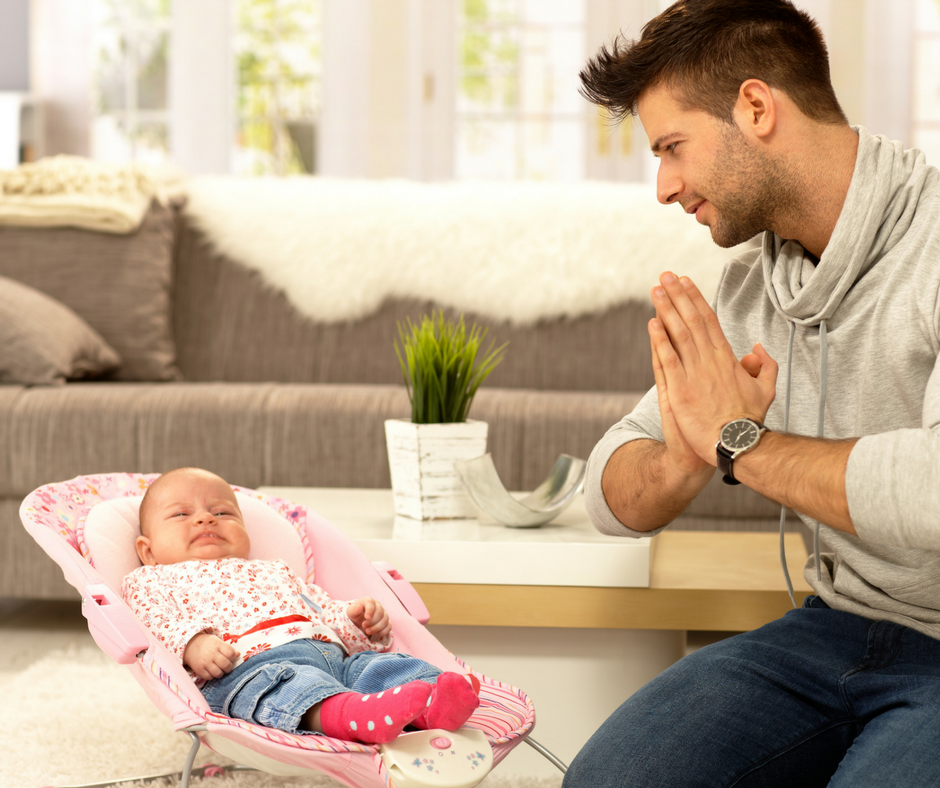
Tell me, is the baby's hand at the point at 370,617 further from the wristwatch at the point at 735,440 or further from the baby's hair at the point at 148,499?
the wristwatch at the point at 735,440

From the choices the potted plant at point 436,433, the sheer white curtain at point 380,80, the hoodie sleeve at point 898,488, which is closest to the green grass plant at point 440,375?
the potted plant at point 436,433

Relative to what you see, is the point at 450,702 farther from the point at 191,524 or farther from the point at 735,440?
the point at 191,524

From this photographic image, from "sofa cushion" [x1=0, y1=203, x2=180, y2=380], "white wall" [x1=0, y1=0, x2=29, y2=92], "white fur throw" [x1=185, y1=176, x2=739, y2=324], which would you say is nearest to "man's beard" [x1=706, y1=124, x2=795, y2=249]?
"white fur throw" [x1=185, y1=176, x2=739, y2=324]

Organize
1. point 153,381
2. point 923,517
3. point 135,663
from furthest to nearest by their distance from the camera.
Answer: point 153,381, point 135,663, point 923,517

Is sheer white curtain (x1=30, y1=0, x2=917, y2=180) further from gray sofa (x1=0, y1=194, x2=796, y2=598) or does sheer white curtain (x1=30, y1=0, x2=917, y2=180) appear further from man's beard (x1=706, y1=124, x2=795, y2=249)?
man's beard (x1=706, y1=124, x2=795, y2=249)

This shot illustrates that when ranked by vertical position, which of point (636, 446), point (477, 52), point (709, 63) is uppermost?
point (477, 52)

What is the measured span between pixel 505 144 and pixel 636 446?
3.52m

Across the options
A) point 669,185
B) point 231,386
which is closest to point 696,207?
point 669,185

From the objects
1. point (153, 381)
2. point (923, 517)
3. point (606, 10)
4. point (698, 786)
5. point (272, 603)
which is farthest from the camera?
point (606, 10)

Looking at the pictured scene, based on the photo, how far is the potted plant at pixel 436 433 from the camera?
63.8 inches

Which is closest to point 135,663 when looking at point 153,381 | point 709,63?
point 709,63

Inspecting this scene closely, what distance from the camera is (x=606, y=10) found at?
439cm

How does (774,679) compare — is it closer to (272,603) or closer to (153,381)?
(272,603)

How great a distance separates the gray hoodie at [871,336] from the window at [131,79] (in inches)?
156
